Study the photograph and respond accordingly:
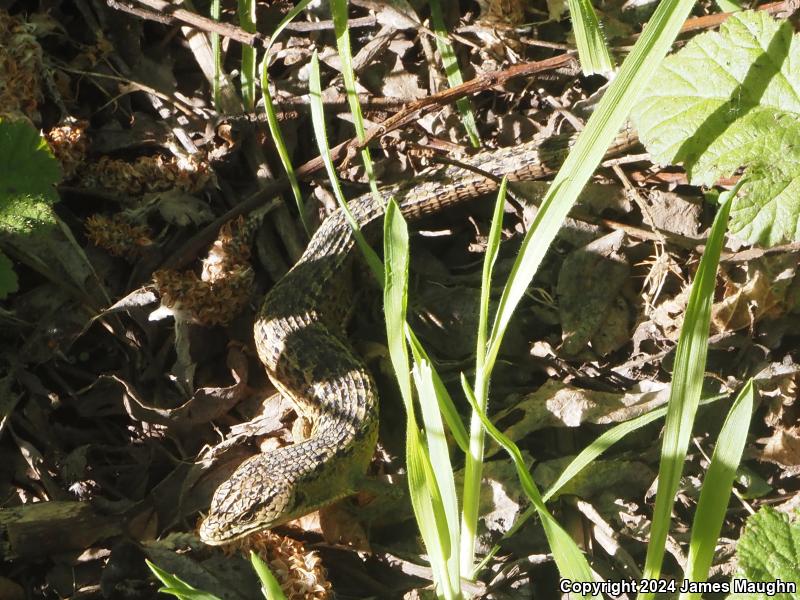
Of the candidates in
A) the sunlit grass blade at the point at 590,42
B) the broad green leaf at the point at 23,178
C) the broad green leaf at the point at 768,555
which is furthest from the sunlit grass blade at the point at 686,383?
the broad green leaf at the point at 23,178

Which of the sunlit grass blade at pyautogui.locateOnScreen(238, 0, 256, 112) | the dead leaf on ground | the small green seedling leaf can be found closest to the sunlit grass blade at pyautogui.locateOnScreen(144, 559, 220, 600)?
the small green seedling leaf

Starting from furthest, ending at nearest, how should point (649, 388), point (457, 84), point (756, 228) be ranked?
point (457, 84) → point (649, 388) → point (756, 228)

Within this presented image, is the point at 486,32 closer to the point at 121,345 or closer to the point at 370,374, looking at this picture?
the point at 370,374

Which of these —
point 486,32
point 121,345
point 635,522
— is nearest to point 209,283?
point 121,345

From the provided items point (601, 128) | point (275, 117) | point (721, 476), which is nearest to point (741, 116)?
point (601, 128)

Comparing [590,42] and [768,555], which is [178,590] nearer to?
[768,555]
